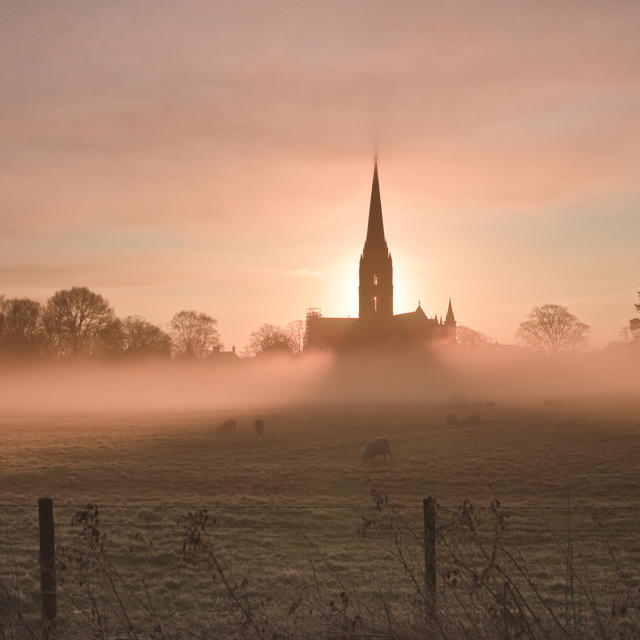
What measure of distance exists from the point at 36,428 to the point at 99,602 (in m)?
31.2

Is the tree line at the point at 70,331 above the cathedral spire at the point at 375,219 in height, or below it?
below

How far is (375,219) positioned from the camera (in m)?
112

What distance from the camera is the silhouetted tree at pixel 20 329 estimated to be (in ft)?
236

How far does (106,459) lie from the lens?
80.6 ft

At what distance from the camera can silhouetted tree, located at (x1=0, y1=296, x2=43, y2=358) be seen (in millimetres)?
71875

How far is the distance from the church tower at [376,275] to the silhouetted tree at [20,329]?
55.0 meters

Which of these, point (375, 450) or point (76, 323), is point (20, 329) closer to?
point (76, 323)

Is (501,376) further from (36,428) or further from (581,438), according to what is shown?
(36,428)

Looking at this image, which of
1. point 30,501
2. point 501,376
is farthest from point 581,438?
point 501,376

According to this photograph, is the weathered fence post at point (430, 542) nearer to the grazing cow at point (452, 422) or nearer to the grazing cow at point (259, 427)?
the grazing cow at point (259, 427)

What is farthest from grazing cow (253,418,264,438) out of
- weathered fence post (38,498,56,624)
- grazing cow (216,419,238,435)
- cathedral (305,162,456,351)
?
cathedral (305,162,456,351)

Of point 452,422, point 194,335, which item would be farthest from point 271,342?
point 452,422

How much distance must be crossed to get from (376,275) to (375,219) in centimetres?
985

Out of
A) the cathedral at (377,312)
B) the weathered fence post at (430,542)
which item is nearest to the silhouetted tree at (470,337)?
the cathedral at (377,312)
